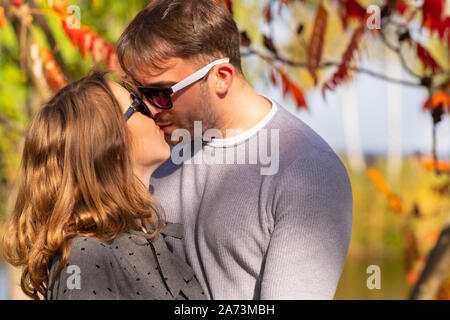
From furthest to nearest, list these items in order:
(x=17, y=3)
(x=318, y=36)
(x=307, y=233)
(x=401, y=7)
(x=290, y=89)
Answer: (x=17, y=3) < (x=401, y=7) < (x=290, y=89) < (x=318, y=36) < (x=307, y=233)

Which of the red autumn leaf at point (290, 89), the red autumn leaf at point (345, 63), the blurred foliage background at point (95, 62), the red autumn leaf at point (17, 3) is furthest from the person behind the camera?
the blurred foliage background at point (95, 62)

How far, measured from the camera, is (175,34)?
233cm

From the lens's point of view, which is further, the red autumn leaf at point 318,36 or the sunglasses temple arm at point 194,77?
the red autumn leaf at point 318,36

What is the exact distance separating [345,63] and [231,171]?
1.53m

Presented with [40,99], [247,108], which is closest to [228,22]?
[247,108]

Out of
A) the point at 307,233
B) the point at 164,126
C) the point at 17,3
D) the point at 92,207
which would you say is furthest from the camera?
the point at 17,3

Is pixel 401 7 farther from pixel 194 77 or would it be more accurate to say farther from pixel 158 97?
pixel 158 97

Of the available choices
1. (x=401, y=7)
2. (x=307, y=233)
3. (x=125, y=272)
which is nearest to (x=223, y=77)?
(x=307, y=233)

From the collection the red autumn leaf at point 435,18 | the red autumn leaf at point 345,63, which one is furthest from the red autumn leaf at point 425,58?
the red autumn leaf at point 345,63

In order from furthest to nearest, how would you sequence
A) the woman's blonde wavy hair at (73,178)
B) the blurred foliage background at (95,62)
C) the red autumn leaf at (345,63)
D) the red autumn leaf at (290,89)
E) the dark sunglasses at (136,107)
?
the blurred foliage background at (95,62) < the red autumn leaf at (290,89) < the red autumn leaf at (345,63) < the dark sunglasses at (136,107) < the woman's blonde wavy hair at (73,178)

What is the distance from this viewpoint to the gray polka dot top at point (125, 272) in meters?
1.95

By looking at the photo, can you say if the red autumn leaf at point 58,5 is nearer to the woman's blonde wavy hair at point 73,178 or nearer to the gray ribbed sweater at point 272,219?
the woman's blonde wavy hair at point 73,178

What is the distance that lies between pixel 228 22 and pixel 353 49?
1255mm
